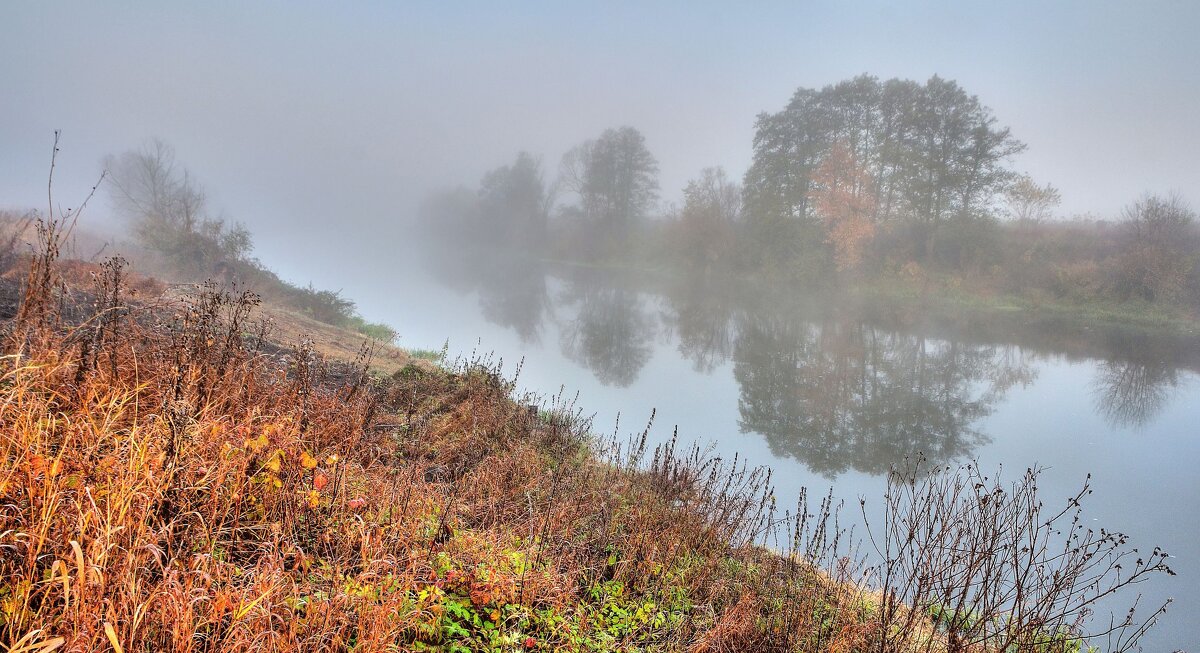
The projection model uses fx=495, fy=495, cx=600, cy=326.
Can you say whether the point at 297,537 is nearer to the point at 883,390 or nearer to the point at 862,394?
the point at 862,394

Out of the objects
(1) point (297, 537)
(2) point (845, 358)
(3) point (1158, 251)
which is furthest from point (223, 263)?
(3) point (1158, 251)

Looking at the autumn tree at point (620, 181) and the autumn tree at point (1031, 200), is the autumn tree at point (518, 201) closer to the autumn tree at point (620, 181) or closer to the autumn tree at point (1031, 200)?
the autumn tree at point (620, 181)

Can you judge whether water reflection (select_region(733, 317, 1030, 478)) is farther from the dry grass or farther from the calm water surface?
the dry grass

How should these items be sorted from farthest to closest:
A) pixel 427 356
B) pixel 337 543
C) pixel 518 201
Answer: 1. pixel 518 201
2. pixel 427 356
3. pixel 337 543

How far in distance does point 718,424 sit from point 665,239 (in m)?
33.0

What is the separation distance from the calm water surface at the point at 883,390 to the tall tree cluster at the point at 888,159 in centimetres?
712

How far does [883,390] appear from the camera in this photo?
12320 mm

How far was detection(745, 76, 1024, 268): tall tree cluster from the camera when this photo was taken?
89.1 feet

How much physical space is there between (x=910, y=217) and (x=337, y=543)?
108 feet

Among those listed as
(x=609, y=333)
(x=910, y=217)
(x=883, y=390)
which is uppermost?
(x=910, y=217)

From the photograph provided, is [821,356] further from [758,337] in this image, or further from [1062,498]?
[1062,498]

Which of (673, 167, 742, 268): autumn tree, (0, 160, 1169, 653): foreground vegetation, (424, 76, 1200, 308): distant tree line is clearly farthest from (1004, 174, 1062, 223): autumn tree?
(0, 160, 1169, 653): foreground vegetation

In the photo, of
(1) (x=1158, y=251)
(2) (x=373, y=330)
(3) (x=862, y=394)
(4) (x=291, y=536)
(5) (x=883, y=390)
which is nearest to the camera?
(4) (x=291, y=536)

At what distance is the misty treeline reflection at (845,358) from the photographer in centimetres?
952
